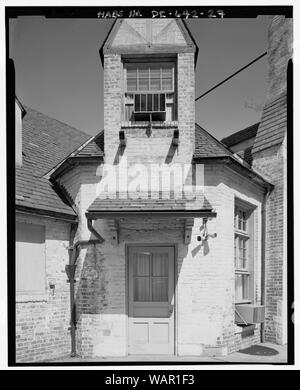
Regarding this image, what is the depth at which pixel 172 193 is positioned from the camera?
6.53 meters

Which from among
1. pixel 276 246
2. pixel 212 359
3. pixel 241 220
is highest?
pixel 241 220

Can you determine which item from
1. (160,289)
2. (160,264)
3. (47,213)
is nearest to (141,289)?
(160,289)

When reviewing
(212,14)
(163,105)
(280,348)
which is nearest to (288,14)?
(212,14)

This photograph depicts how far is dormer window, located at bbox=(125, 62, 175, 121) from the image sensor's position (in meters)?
6.94

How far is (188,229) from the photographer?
260 inches

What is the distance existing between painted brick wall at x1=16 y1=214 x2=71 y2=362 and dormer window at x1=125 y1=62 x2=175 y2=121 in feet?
8.22

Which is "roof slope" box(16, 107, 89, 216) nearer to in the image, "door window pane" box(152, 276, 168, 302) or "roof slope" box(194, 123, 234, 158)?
"door window pane" box(152, 276, 168, 302)

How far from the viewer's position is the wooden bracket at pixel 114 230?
21.3 feet

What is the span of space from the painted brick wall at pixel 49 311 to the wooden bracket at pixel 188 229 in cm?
223

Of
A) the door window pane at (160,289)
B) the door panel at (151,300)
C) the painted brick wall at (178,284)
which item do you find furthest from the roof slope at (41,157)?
the door window pane at (160,289)

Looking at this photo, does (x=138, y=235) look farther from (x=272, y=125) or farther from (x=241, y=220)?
(x=272, y=125)

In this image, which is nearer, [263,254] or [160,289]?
[160,289]

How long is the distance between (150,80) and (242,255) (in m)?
4.00
